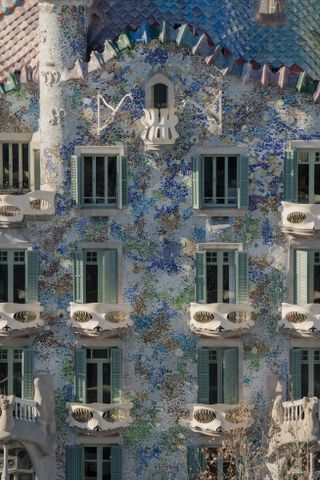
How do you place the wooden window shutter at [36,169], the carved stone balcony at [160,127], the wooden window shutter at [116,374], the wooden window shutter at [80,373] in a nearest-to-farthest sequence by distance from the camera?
the carved stone balcony at [160,127] < the wooden window shutter at [116,374] < the wooden window shutter at [80,373] < the wooden window shutter at [36,169]

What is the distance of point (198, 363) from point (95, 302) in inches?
167

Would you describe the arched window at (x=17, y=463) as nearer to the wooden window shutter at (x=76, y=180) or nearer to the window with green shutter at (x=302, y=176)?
the wooden window shutter at (x=76, y=180)

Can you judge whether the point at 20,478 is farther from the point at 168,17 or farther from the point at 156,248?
the point at 168,17

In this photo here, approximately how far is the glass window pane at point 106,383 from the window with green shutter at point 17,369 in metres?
2.60

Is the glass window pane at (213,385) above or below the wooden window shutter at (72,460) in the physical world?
above

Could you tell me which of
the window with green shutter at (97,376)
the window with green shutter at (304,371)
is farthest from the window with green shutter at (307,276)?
the window with green shutter at (97,376)

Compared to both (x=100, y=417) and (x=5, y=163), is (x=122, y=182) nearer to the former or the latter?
(x=5, y=163)

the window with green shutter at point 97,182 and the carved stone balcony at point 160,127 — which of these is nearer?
the carved stone balcony at point 160,127

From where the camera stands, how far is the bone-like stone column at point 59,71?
70.8 meters

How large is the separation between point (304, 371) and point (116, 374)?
21.9 feet

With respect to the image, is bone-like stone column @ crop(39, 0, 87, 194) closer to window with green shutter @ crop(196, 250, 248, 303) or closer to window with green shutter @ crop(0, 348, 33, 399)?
window with green shutter @ crop(196, 250, 248, 303)

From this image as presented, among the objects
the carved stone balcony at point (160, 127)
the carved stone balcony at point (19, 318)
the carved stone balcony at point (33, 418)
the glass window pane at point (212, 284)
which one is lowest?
the carved stone balcony at point (33, 418)

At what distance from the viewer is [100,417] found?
7075 cm

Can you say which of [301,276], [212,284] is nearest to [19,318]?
[212,284]
